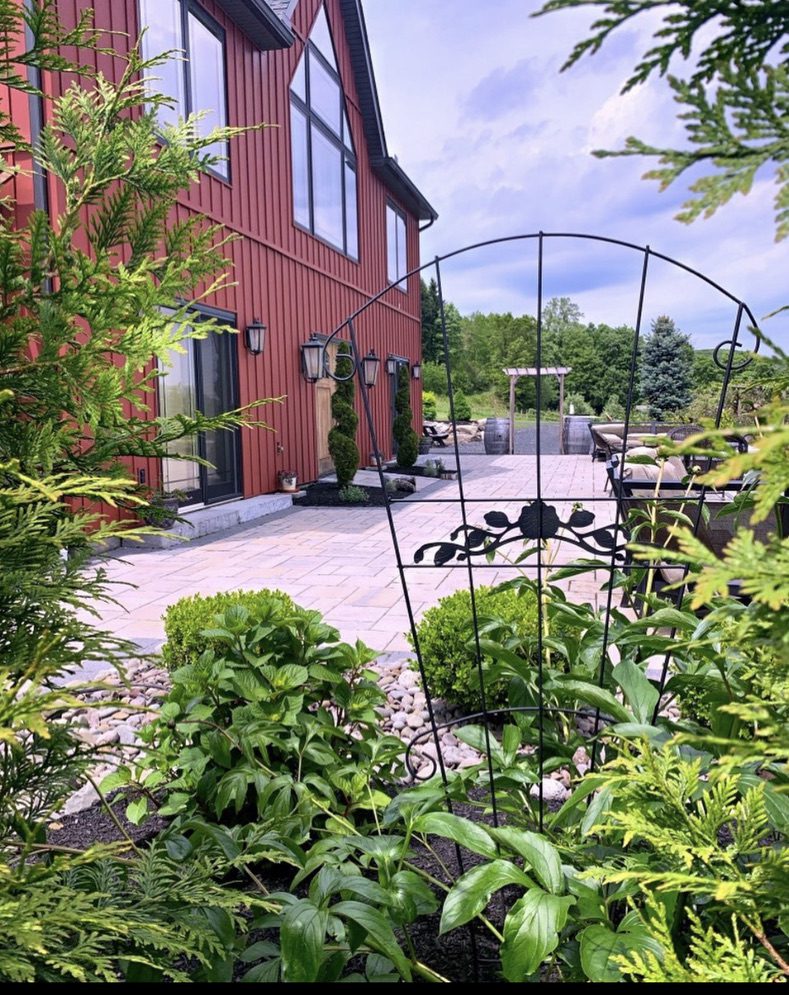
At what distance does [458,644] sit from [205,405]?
630 centimetres

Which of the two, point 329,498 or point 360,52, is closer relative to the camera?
point 329,498

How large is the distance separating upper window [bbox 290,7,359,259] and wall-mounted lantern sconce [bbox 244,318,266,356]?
98.1 inches

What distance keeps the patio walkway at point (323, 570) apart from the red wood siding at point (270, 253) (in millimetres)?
1117

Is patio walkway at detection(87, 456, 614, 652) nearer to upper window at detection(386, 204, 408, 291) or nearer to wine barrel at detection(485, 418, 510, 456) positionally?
upper window at detection(386, 204, 408, 291)

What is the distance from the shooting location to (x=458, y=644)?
3.00 meters

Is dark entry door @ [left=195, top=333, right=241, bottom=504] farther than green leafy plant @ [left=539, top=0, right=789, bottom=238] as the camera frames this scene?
Yes

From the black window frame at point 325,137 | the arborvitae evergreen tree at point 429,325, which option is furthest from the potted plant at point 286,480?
the arborvitae evergreen tree at point 429,325

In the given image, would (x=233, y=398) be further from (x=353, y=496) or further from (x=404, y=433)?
(x=404, y=433)

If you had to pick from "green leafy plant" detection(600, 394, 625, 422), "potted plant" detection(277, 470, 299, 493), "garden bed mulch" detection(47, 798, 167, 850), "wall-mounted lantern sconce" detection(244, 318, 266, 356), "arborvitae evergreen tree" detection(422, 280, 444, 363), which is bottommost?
"garden bed mulch" detection(47, 798, 167, 850)

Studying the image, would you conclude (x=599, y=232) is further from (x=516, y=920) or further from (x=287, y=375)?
(x=287, y=375)

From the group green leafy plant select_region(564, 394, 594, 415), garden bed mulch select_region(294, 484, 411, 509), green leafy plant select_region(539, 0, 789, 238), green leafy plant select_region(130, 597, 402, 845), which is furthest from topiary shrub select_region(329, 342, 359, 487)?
green leafy plant select_region(564, 394, 594, 415)

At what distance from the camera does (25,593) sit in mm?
1210

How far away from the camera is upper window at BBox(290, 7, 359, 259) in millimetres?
11070

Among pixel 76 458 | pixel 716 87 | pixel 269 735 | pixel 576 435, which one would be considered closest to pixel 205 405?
pixel 269 735
